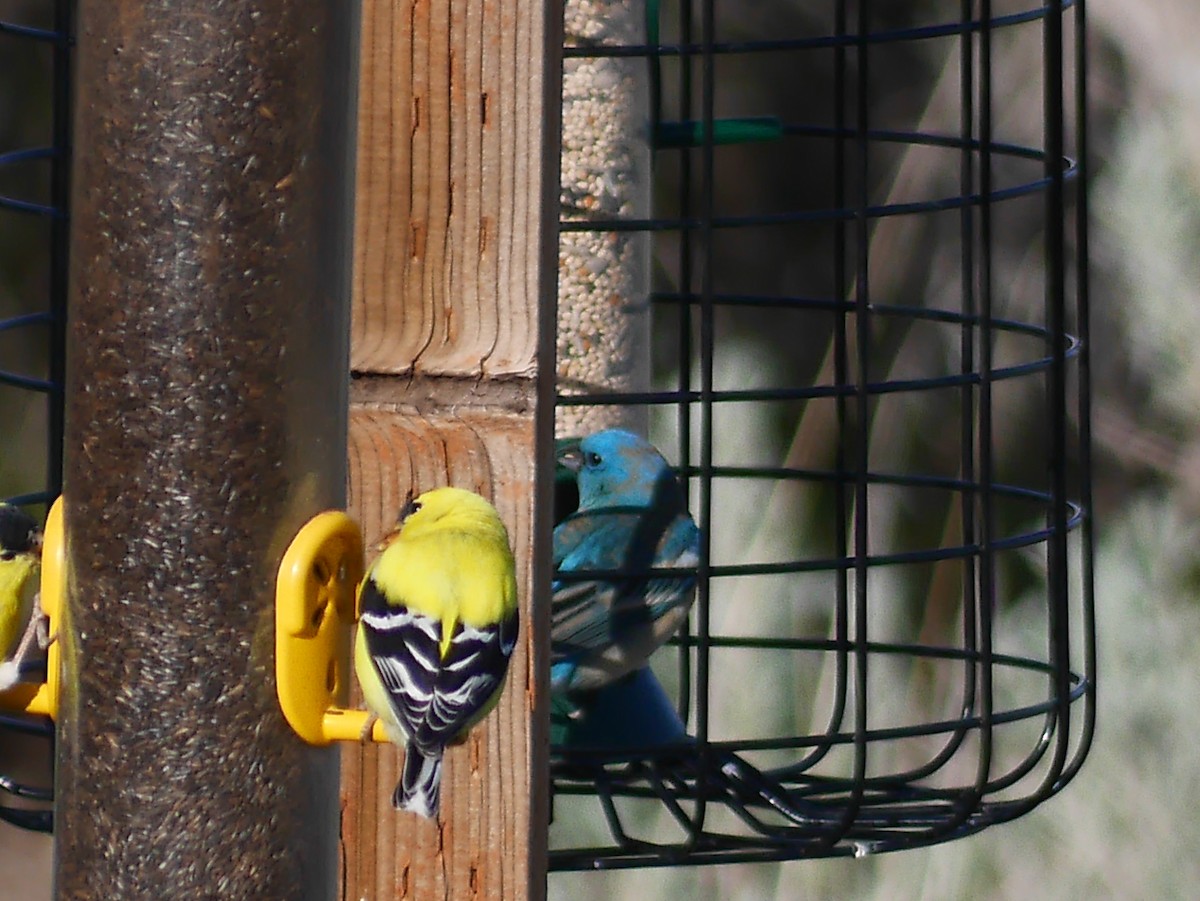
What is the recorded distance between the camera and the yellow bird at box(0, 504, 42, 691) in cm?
185

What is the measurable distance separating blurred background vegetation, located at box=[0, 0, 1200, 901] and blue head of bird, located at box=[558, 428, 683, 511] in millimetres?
1608

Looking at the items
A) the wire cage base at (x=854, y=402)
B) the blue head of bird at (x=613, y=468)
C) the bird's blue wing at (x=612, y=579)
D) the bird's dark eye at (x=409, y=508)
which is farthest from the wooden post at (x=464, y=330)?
the wire cage base at (x=854, y=402)

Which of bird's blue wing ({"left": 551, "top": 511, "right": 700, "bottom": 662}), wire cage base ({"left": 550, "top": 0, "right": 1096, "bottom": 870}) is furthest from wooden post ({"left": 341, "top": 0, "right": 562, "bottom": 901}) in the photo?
wire cage base ({"left": 550, "top": 0, "right": 1096, "bottom": 870})

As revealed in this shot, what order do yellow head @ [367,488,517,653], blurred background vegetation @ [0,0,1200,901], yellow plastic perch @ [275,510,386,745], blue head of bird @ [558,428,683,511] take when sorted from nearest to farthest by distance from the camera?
yellow plastic perch @ [275,510,386,745], yellow head @ [367,488,517,653], blue head of bird @ [558,428,683,511], blurred background vegetation @ [0,0,1200,901]

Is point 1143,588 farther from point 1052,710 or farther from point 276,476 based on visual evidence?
point 276,476

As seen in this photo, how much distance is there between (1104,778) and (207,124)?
10.8ft

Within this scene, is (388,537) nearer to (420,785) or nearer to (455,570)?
(455,570)

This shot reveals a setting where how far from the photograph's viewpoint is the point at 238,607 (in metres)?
1.62

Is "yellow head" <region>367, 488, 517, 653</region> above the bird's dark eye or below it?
below

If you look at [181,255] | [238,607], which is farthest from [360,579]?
[181,255]

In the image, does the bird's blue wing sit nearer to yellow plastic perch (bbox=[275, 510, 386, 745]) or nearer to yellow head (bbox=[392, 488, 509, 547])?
yellow head (bbox=[392, 488, 509, 547])

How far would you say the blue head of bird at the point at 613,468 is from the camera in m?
2.54

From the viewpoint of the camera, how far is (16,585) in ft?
6.43

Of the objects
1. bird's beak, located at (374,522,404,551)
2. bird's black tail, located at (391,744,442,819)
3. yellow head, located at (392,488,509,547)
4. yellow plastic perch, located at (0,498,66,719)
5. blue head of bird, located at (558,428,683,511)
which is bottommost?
bird's black tail, located at (391,744,442,819)
